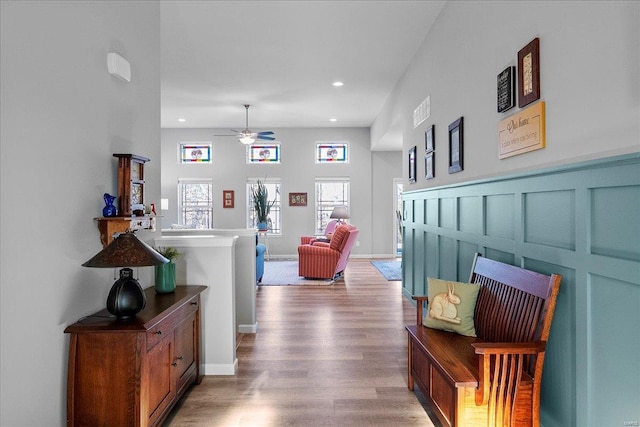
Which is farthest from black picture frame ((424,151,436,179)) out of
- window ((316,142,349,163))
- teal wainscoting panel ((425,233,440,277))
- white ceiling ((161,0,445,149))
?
window ((316,142,349,163))

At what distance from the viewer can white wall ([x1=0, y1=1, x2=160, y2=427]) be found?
1747 mm

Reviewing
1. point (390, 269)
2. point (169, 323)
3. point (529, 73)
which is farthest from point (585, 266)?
point (390, 269)

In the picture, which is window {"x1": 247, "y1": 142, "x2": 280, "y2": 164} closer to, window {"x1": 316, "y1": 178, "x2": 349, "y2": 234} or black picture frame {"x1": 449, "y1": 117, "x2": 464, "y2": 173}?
window {"x1": 316, "y1": 178, "x2": 349, "y2": 234}

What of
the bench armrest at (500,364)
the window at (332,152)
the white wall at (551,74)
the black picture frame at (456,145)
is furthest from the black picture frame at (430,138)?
the window at (332,152)

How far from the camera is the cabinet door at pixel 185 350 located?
2.61 metres

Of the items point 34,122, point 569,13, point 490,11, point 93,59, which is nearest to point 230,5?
point 93,59

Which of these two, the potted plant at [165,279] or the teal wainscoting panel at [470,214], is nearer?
the potted plant at [165,279]

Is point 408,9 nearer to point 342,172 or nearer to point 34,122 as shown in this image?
point 34,122

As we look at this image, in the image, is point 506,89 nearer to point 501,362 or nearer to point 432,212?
point 501,362

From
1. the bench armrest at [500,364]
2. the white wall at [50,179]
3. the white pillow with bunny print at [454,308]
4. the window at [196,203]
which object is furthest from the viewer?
the window at [196,203]

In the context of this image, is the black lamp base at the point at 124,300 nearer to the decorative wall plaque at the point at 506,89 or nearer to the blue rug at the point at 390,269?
the decorative wall plaque at the point at 506,89

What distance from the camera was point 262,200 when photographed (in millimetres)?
10125

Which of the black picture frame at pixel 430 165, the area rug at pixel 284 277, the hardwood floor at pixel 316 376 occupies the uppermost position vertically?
the black picture frame at pixel 430 165

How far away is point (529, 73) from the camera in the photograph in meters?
2.43
